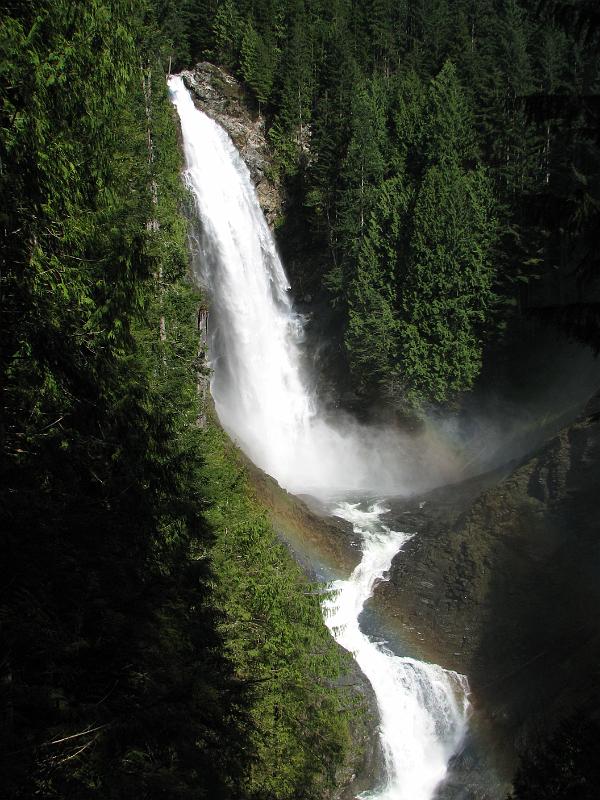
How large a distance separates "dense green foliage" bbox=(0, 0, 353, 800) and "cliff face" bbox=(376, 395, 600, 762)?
10.7m

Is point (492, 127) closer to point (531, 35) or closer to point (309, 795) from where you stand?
point (531, 35)

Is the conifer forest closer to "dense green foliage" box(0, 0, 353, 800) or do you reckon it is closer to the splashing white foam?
"dense green foliage" box(0, 0, 353, 800)

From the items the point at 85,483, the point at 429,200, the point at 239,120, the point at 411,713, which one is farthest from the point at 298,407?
the point at 85,483

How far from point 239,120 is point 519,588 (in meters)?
32.2

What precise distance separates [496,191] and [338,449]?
1489cm

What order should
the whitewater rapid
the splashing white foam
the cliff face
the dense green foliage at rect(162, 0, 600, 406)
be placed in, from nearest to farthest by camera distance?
the whitewater rapid
the cliff face
the dense green foliage at rect(162, 0, 600, 406)
the splashing white foam

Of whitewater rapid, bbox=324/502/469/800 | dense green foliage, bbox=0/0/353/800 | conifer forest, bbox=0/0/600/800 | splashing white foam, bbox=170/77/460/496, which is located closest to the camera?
Answer: dense green foliage, bbox=0/0/353/800

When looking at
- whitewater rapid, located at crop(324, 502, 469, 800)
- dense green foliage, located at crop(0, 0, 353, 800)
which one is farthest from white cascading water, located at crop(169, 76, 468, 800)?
dense green foliage, located at crop(0, 0, 353, 800)

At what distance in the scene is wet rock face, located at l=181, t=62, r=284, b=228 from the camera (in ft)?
123

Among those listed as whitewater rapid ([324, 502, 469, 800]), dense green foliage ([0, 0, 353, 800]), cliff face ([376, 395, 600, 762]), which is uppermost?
dense green foliage ([0, 0, 353, 800])

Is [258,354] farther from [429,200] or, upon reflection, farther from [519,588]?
[519,588]

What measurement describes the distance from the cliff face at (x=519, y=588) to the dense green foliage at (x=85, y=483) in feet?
35.1

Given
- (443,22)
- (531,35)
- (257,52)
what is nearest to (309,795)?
(257,52)

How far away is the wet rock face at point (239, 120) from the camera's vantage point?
3741 centimetres
